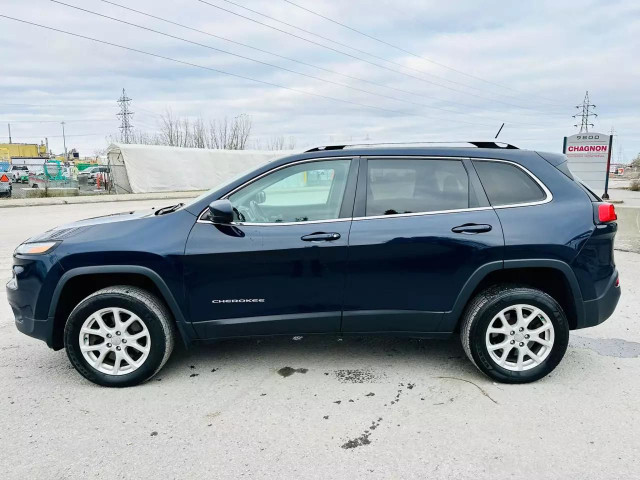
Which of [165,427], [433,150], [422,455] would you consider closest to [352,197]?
[433,150]

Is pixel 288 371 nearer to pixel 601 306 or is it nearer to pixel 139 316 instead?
pixel 139 316

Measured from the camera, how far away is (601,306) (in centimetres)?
350

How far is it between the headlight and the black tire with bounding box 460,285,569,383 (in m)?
3.08

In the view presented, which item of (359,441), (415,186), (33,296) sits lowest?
(359,441)

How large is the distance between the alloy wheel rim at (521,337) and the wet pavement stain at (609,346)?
98cm

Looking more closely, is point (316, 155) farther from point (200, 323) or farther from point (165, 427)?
point (165, 427)

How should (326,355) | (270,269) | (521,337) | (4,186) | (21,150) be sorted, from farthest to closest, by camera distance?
(21,150), (4,186), (326,355), (521,337), (270,269)

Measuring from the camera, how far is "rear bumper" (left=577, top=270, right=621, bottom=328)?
3477 millimetres

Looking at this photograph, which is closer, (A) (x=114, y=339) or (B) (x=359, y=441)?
(B) (x=359, y=441)

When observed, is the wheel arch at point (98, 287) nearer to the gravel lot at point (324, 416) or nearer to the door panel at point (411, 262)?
the gravel lot at point (324, 416)

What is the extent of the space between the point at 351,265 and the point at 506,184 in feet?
4.31

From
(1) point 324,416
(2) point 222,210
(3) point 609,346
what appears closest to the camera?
(1) point 324,416

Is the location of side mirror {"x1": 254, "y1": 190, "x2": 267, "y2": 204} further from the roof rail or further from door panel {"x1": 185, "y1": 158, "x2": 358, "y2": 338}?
the roof rail

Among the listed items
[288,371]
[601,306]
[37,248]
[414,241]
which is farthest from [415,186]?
[37,248]
